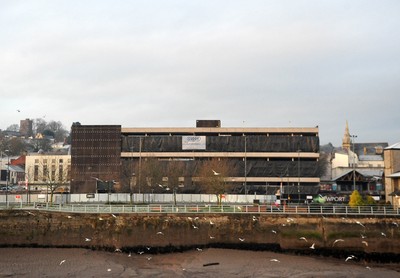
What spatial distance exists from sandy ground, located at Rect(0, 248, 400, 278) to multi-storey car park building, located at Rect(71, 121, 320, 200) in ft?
127

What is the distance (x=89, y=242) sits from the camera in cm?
4459

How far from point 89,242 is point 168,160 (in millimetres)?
40696

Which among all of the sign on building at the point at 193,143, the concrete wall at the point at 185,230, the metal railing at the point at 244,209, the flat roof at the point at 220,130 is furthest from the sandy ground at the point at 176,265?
the flat roof at the point at 220,130

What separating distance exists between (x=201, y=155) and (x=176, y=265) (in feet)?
152

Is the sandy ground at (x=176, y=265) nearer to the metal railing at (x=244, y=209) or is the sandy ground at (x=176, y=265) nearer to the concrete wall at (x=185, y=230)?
the concrete wall at (x=185, y=230)

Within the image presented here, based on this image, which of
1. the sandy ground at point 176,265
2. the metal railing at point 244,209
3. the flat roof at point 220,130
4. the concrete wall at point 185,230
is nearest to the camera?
the sandy ground at point 176,265

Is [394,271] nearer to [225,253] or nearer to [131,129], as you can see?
[225,253]

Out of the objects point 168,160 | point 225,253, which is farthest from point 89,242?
point 168,160

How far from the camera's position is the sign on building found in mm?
85375

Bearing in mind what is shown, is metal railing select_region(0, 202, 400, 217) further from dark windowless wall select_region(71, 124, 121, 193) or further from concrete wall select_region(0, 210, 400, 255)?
dark windowless wall select_region(71, 124, 121, 193)

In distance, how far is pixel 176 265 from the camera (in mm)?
39312

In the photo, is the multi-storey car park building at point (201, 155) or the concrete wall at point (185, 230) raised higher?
the multi-storey car park building at point (201, 155)

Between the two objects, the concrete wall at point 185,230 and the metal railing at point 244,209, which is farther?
the metal railing at point 244,209

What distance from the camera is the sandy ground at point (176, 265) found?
3584 centimetres
